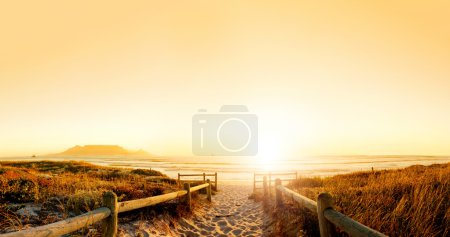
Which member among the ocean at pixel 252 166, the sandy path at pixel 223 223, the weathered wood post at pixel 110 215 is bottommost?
the ocean at pixel 252 166

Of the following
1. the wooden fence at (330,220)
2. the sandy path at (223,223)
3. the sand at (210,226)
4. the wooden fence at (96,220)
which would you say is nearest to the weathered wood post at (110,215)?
the wooden fence at (96,220)

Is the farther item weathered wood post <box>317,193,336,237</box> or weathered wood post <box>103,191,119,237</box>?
weathered wood post <box>103,191,119,237</box>

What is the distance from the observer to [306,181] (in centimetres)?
1565

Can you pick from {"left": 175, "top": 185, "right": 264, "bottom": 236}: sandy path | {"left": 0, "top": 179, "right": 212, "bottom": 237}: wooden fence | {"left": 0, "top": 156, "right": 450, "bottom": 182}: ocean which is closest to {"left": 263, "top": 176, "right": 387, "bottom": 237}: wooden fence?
{"left": 0, "top": 179, "right": 212, "bottom": 237}: wooden fence

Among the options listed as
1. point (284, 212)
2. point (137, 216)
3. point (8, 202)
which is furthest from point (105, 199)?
point (284, 212)

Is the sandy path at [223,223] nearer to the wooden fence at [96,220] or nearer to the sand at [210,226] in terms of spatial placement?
the sand at [210,226]

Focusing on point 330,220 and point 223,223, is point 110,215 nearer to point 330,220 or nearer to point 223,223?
point 330,220

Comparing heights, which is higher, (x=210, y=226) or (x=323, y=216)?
(x=323, y=216)

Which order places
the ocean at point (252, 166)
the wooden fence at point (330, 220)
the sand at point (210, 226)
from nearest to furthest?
the wooden fence at point (330, 220) < the sand at point (210, 226) < the ocean at point (252, 166)

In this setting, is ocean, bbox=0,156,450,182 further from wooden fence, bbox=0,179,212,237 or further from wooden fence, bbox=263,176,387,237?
wooden fence, bbox=263,176,387,237

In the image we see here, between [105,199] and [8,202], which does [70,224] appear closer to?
[105,199]

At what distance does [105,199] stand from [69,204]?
3173 mm

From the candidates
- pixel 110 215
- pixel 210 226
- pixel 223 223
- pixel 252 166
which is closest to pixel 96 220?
pixel 110 215

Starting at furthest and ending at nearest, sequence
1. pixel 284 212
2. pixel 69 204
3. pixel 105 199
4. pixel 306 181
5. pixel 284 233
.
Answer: pixel 306 181 → pixel 284 212 → pixel 69 204 → pixel 284 233 → pixel 105 199
